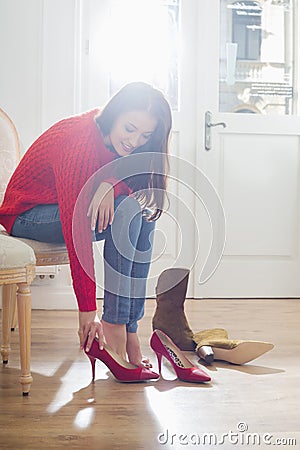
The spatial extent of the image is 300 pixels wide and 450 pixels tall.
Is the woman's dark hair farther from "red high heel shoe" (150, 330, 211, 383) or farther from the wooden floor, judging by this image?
the wooden floor

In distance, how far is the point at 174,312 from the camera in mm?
2238

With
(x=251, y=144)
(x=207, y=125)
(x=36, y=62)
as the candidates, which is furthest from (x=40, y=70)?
(x=251, y=144)

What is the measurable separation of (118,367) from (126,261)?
0.29m

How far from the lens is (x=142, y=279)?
6.19ft

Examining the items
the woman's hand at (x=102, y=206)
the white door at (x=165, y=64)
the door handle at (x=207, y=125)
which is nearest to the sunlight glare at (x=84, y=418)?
the woman's hand at (x=102, y=206)

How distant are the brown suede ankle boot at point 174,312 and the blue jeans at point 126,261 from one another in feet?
1.07

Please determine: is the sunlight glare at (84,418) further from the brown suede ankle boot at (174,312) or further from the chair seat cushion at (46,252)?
the brown suede ankle boot at (174,312)

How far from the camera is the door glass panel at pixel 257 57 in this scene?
3588 mm

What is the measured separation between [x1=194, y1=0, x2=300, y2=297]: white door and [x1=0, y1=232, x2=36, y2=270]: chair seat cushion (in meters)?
1.98

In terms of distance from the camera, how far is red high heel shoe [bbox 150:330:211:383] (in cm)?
182

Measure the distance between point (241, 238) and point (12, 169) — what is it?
1529mm

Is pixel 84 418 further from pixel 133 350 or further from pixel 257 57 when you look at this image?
pixel 257 57

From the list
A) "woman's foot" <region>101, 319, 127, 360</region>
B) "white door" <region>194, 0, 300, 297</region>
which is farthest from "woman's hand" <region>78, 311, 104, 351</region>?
"white door" <region>194, 0, 300, 297</region>

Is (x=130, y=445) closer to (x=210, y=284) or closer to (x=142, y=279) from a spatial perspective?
(x=142, y=279)
